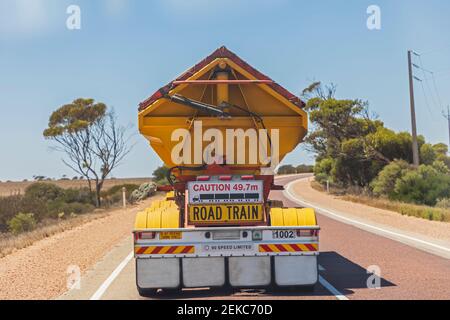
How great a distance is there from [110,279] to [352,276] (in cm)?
440

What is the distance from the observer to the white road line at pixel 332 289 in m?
9.22

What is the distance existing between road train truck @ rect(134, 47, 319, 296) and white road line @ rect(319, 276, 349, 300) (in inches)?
15.1

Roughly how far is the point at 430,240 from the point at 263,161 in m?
8.36

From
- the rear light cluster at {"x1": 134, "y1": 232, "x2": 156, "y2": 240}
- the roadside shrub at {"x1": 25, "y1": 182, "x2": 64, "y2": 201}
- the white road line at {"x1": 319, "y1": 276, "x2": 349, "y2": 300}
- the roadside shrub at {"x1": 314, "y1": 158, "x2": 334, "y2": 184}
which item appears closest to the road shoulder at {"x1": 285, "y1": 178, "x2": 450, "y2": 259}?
the white road line at {"x1": 319, "y1": 276, "x2": 349, "y2": 300}

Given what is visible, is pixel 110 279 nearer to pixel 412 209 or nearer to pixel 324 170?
pixel 412 209

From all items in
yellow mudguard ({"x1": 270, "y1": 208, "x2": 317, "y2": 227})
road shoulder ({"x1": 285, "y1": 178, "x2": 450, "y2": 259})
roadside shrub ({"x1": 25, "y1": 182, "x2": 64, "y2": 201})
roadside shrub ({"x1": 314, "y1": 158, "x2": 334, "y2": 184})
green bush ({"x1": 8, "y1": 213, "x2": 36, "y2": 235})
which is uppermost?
roadside shrub ({"x1": 314, "y1": 158, "x2": 334, "y2": 184})

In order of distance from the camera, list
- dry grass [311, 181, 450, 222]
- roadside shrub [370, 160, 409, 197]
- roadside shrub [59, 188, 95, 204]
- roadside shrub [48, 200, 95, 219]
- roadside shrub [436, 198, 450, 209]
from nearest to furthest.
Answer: dry grass [311, 181, 450, 222] < roadside shrub [436, 198, 450, 209] < roadside shrub [370, 160, 409, 197] < roadside shrub [48, 200, 95, 219] < roadside shrub [59, 188, 95, 204]

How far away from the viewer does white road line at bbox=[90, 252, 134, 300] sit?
31.5ft

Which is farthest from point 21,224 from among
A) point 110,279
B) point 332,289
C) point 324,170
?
point 324,170

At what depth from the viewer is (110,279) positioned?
11.2 m

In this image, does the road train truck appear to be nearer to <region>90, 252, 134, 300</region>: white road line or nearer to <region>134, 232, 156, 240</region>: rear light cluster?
<region>134, 232, 156, 240</region>: rear light cluster
